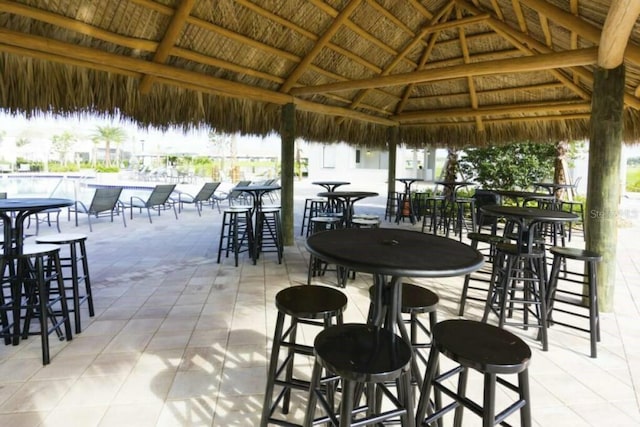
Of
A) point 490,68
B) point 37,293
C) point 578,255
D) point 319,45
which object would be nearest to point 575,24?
point 490,68

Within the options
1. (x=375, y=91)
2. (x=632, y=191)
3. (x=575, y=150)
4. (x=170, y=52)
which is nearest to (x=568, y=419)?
(x=170, y=52)

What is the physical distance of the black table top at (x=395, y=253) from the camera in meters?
1.38

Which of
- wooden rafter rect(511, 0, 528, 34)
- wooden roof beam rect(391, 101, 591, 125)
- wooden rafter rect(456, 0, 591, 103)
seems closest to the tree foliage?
wooden roof beam rect(391, 101, 591, 125)

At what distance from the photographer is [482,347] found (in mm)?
1360

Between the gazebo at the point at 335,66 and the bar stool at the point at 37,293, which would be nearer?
the bar stool at the point at 37,293

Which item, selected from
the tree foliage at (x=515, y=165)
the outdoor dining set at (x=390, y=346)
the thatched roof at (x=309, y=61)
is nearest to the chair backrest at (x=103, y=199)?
the thatched roof at (x=309, y=61)

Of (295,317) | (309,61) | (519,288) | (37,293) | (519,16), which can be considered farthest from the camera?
(309,61)

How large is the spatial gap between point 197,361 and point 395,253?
63.3 inches

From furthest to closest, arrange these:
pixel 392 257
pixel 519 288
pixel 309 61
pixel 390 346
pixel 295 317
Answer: pixel 309 61 < pixel 519 288 < pixel 295 317 < pixel 392 257 < pixel 390 346

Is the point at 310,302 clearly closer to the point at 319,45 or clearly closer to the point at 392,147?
the point at 319,45

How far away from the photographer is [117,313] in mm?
3174

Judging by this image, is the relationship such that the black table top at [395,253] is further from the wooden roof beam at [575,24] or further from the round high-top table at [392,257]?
the wooden roof beam at [575,24]

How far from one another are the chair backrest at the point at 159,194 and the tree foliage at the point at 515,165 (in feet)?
25.9

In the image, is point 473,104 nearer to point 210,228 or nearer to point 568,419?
point 210,228
